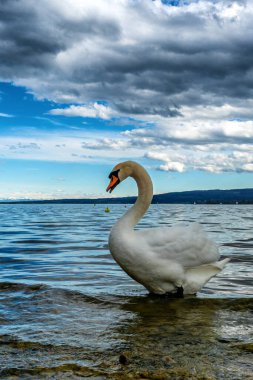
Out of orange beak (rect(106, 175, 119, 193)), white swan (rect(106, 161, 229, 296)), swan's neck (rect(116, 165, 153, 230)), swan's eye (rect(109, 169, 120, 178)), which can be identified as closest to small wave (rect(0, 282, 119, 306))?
white swan (rect(106, 161, 229, 296))

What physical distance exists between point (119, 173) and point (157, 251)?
1.72 m

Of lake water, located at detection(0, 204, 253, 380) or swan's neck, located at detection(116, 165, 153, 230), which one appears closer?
lake water, located at detection(0, 204, 253, 380)

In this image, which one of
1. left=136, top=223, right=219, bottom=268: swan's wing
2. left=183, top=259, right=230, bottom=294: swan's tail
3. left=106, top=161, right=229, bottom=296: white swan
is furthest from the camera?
left=183, top=259, right=230, bottom=294: swan's tail

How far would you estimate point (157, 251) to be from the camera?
7922 mm

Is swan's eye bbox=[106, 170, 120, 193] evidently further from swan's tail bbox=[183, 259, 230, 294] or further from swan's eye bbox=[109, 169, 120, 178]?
swan's tail bbox=[183, 259, 230, 294]

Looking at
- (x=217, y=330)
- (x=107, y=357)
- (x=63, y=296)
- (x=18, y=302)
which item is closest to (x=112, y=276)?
(x=63, y=296)

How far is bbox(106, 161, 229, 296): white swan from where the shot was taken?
7.81m

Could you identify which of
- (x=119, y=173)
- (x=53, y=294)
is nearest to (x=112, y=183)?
(x=119, y=173)

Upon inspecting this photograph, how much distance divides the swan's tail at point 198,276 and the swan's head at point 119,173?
1.98m

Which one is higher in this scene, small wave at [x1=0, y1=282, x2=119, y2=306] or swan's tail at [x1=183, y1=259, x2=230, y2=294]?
swan's tail at [x1=183, y1=259, x2=230, y2=294]

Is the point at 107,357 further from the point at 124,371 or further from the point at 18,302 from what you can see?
the point at 18,302

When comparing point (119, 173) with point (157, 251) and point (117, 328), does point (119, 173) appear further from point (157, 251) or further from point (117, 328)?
point (117, 328)

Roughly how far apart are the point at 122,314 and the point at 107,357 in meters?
2.33

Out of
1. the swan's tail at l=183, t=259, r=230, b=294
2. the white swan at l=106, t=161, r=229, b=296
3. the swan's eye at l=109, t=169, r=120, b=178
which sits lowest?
the swan's tail at l=183, t=259, r=230, b=294
